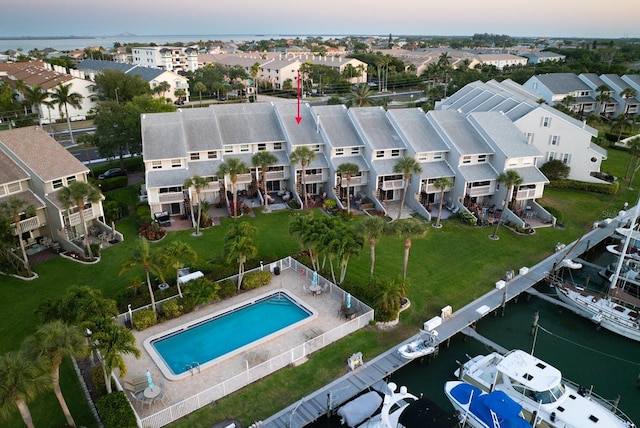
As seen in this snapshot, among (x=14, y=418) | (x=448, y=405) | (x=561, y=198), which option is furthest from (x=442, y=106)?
(x=14, y=418)

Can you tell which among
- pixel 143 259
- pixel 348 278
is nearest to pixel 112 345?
pixel 143 259

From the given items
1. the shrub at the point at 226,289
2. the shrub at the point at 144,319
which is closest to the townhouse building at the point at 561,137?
the shrub at the point at 226,289

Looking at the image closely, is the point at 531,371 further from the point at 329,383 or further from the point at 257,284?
the point at 257,284

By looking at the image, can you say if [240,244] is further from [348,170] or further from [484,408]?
[484,408]

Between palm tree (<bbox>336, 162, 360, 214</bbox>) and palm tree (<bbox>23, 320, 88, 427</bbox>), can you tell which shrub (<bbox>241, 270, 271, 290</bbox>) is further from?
palm tree (<bbox>23, 320, 88, 427</bbox>)

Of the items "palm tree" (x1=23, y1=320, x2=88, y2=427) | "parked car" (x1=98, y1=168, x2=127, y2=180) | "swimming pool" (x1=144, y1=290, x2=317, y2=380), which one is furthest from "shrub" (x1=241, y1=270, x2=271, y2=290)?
"parked car" (x1=98, y1=168, x2=127, y2=180)

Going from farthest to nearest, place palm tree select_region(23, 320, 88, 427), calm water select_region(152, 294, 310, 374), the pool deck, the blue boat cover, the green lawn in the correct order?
calm water select_region(152, 294, 310, 374)
the pool deck
the green lawn
the blue boat cover
palm tree select_region(23, 320, 88, 427)
